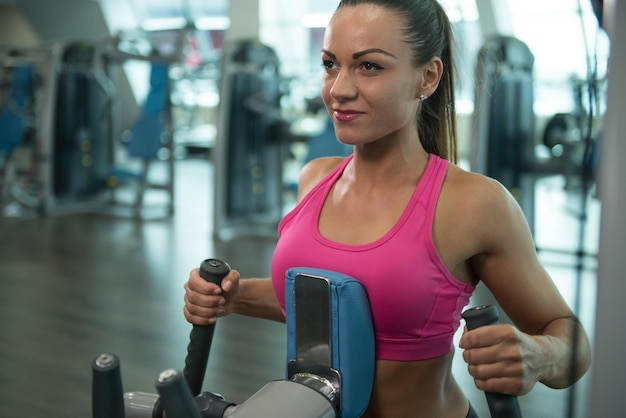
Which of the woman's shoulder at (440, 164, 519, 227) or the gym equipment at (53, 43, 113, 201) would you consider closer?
the woman's shoulder at (440, 164, 519, 227)

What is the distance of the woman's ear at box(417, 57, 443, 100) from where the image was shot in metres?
1.04

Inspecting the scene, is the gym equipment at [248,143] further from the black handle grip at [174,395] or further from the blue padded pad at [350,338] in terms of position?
the black handle grip at [174,395]

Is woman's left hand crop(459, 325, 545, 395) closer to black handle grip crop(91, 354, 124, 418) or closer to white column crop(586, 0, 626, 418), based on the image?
white column crop(586, 0, 626, 418)

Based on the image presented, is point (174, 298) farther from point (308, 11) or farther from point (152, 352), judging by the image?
point (308, 11)

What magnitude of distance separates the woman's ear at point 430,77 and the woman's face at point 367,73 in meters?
0.04

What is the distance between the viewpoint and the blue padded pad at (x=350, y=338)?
927 millimetres

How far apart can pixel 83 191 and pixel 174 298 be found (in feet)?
10.3

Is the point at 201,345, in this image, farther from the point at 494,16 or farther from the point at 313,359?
the point at 494,16

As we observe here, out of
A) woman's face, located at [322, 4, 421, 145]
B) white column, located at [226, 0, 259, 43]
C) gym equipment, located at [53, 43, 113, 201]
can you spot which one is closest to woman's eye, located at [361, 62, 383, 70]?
woman's face, located at [322, 4, 421, 145]

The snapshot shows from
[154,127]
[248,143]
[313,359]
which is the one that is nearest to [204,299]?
[313,359]

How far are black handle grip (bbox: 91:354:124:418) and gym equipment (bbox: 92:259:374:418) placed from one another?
0.08m

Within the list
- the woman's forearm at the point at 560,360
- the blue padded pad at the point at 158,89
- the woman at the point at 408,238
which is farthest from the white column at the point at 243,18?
the woman's forearm at the point at 560,360

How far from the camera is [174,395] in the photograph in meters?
0.73

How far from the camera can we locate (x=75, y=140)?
6152 millimetres
